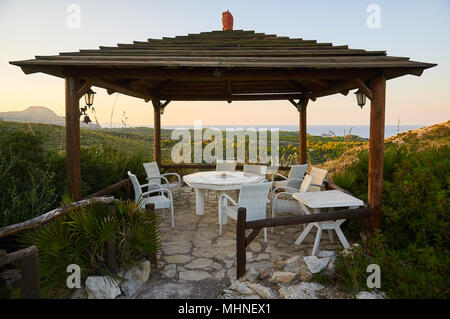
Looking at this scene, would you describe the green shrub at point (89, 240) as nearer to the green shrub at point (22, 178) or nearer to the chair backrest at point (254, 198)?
the green shrub at point (22, 178)

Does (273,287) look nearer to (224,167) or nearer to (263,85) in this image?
(224,167)

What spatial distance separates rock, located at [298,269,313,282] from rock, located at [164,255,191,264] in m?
1.45

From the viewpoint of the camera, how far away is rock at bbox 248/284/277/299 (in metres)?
2.68

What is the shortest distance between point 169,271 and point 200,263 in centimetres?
42

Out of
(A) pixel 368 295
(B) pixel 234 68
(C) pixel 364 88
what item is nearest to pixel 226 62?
(B) pixel 234 68

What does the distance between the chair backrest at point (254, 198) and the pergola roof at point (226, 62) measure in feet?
5.35

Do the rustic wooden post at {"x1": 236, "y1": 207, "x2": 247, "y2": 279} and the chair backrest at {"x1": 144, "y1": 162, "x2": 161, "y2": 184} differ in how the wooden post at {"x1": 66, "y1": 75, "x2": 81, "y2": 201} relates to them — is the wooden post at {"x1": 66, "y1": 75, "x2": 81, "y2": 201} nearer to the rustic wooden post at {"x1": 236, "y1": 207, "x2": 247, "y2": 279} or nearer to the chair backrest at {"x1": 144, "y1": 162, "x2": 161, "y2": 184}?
the chair backrest at {"x1": 144, "y1": 162, "x2": 161, "y2": 184}

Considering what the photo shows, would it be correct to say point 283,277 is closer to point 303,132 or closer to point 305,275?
point 305,275

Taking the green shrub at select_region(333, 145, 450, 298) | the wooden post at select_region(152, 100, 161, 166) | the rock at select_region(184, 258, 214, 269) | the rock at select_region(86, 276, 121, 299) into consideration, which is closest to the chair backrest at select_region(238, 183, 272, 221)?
the rock at select_region(184, 258, 214, 269)

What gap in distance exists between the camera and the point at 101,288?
2.63 meters

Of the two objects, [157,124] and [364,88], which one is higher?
[364,88]

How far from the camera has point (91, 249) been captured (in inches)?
111

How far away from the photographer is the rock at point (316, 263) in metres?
2.98
